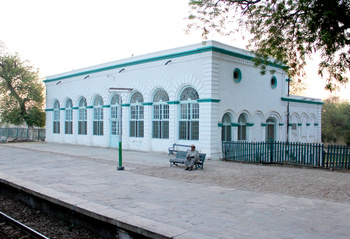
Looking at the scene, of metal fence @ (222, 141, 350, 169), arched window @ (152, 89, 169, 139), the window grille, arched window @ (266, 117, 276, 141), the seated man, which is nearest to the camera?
metal fence @ (222, 141, 350, 169)

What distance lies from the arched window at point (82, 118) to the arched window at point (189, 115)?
1174 cm

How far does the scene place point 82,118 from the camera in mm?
28625

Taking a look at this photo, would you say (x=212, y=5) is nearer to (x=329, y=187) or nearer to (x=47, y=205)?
(x=329, y=187)

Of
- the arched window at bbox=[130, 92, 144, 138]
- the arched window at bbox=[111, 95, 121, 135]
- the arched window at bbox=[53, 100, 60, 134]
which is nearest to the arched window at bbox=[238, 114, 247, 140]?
the arched window at bbox=[130, 92, 144, 138]

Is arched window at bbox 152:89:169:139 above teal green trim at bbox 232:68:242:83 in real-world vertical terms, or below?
below

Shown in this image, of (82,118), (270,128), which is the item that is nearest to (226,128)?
(270,128)

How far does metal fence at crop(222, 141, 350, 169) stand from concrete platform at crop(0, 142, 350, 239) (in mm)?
6109

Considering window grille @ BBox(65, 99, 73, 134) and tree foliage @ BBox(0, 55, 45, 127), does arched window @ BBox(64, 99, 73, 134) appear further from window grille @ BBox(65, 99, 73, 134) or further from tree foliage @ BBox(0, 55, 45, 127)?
tree foliage @ BBox(0, 55, 45, 127)

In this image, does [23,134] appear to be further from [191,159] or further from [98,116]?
[191,159]

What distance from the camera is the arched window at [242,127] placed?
20266 mm

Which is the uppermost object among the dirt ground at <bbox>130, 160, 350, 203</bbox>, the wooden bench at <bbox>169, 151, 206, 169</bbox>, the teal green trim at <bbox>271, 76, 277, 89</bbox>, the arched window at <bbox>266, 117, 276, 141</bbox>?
the teal green trim at <bbox>271, 76, 277, 89</bbox>

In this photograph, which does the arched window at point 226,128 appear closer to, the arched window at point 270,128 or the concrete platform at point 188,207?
the arched window at point 270,128

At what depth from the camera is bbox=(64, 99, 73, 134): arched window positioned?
30172 mm

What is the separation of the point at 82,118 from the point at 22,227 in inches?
859
